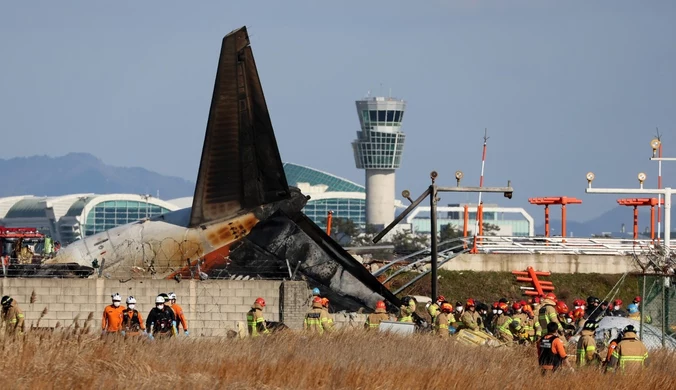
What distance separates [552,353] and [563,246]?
32781 mm

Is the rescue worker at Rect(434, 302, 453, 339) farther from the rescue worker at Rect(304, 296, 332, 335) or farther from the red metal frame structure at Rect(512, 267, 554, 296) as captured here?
the red metal frame structure at Rect(512, 267, 554, 296)

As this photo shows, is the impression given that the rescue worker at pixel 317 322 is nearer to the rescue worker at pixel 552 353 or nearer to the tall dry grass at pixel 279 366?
A: the tall dry grass at pixel 279 366

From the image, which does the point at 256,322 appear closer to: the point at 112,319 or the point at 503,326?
the point at 112,319

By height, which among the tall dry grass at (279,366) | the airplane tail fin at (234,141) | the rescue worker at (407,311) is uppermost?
the airplane tail fin at (234,141)

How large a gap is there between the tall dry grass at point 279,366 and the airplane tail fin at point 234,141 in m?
10.7

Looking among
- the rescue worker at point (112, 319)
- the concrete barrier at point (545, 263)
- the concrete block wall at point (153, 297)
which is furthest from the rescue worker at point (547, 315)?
the concrete barrier at point (545, 263)

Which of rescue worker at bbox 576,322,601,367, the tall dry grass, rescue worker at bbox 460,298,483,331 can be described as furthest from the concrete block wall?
rescue worker at bbox 576,322,601,367

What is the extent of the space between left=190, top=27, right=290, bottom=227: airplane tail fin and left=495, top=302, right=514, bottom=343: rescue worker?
9265 mm

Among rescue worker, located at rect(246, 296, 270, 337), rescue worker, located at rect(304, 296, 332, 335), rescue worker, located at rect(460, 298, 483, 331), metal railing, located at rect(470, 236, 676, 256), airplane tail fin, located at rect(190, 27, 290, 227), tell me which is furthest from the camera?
metal railing, located at rect(470, 236, 676, 256)

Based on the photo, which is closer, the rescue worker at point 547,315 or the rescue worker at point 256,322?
the rescue worker at point 256,322

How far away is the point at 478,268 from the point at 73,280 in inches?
880

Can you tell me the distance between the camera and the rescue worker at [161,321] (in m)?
27.8

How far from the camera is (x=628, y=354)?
2411 centimetres

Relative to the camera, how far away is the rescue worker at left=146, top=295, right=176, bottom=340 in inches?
1095
